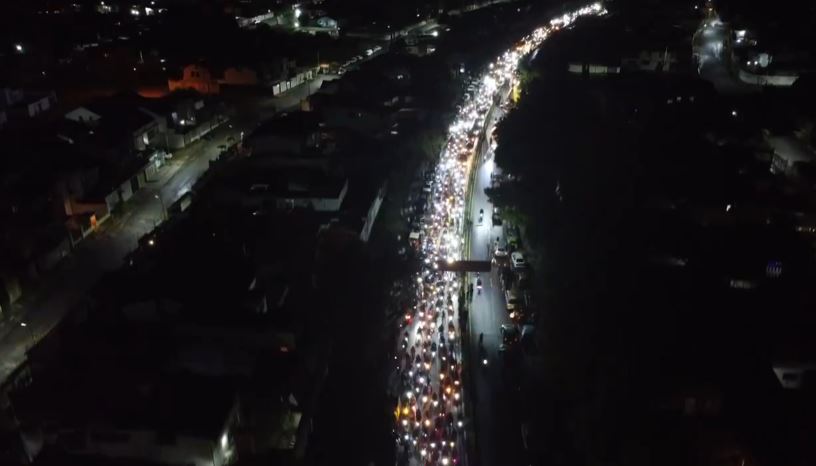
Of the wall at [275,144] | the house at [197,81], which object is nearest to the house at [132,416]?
the wall at [275,144]

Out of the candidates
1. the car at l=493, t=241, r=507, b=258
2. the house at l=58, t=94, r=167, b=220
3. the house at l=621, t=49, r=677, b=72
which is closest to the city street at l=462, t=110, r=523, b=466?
the car at l=493, t=241, r=507, b=258

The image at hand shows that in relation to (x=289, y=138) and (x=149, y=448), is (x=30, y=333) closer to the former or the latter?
(x=149, y=448)

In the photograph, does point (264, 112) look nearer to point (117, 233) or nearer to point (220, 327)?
point (117, 233)

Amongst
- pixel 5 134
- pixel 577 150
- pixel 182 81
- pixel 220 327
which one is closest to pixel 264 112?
pixel 182 81

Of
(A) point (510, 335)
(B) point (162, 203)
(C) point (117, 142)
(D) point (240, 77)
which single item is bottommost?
(A) point (510, 335)

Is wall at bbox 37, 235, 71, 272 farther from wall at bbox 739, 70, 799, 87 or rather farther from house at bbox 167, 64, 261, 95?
wall at bbox 739, 70, 799, 87

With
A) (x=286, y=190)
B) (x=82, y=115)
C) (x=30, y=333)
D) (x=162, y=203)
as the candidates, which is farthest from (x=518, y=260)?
(x=82, y=115)
